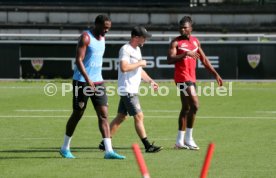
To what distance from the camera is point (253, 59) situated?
102 feet

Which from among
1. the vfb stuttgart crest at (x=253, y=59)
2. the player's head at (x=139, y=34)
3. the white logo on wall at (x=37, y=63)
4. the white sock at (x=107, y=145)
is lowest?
the white logo on wall at (x=37, y=63)

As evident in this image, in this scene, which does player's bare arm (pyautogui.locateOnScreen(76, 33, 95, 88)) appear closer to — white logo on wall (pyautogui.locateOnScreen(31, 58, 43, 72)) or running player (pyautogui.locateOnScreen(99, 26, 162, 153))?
running player (pyautogui.locateOnScreen(99, 26, 162, 153))

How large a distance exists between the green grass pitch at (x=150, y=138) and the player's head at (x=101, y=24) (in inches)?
77.2

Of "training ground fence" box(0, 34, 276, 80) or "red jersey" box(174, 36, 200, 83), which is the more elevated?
"red jersey" box(174, 36, 200, 83)

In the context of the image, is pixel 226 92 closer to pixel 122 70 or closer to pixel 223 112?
pixel 223 112

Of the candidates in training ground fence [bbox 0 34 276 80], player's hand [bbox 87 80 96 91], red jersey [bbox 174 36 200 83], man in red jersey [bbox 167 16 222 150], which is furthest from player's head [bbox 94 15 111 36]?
training ground fence [bbox 0 34 276 80]

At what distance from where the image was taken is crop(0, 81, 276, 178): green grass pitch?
531 inches

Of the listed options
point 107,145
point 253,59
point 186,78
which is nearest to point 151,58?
point 253,59

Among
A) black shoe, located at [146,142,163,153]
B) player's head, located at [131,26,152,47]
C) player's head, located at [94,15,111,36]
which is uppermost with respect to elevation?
player's head, located at [94,15,111,36]

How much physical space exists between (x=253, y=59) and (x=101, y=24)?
17.1 meters

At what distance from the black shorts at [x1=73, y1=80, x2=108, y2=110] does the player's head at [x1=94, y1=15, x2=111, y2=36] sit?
2.70 ft

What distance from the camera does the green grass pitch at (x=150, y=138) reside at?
531 inches

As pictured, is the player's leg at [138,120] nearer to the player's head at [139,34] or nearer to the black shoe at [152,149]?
the black shoe at [152,149]

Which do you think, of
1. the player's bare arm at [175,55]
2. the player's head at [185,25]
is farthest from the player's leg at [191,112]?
the player's head at [185,25]
